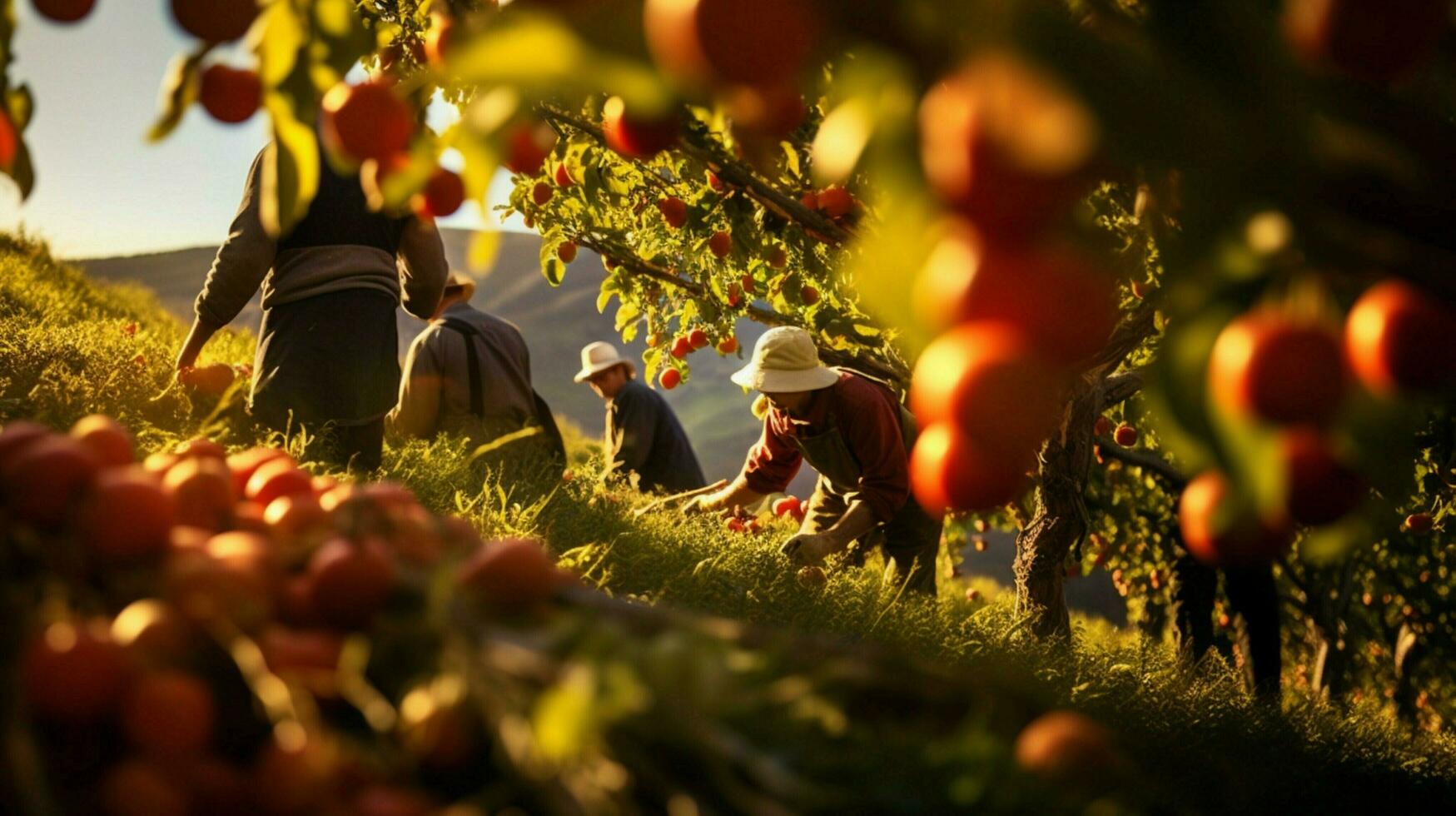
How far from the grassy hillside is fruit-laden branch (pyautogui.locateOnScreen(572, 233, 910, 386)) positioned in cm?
112

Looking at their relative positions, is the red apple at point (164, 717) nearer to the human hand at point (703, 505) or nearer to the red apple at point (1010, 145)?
the red apple at point (1010, 145)

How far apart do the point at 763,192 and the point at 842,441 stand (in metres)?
2.57

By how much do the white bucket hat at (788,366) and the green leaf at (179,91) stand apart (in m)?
3.93

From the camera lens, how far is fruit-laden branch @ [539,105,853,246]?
2.50 metres

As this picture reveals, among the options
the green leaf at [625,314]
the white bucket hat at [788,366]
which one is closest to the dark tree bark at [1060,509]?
the white bucket hat at [788,366]

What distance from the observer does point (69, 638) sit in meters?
0.71

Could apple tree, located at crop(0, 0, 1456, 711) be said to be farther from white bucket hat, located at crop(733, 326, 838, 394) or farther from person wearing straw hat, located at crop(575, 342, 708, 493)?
person wearing straw hat, located at crop(575, 342, 708, 493)

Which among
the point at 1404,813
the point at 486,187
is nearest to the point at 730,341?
the point at 1404,813

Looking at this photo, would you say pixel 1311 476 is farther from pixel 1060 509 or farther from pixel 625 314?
pixel 625 314

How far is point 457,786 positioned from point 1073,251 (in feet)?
1.93

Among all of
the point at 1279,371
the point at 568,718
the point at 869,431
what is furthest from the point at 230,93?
the point at 869,431

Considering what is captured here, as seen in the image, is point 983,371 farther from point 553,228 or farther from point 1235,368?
point 553,228

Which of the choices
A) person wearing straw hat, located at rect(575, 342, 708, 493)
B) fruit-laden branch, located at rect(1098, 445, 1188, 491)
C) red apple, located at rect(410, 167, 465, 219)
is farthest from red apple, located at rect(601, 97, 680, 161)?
person wearing straw hat, located at rect(575, 342, 708, 493)

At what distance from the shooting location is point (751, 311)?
621 cm
